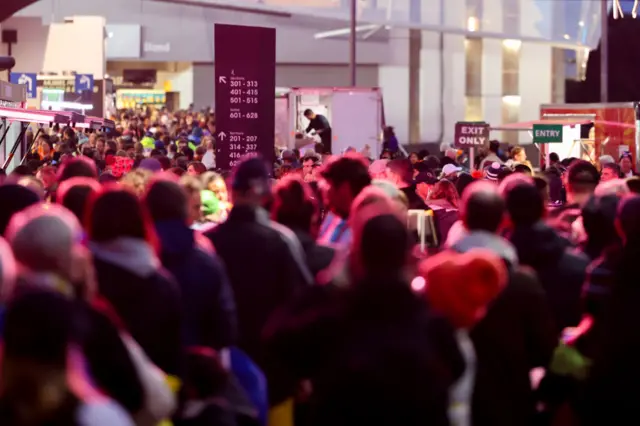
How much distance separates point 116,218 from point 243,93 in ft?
33.8

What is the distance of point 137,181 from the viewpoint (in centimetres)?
920

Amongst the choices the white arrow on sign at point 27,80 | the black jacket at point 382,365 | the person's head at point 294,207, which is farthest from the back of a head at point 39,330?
the white arrow on sign at point 27,80

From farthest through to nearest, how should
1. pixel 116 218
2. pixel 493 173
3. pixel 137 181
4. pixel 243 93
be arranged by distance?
1. pixel 493 173
2. pixel 243 93
3. pixel 137 181
4. pixel 116 218


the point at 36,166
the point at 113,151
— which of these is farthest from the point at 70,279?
the point at 113,151

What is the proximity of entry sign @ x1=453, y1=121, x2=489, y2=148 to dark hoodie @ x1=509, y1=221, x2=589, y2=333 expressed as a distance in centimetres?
2100

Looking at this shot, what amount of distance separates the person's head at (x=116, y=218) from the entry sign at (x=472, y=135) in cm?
2290

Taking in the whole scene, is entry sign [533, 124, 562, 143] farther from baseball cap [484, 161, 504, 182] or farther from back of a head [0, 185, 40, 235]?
back of a head [0, 185, 40, 235]

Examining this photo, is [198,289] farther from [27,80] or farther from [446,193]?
[27,80]

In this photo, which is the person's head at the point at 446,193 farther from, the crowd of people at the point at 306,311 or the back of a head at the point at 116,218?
the back of a head at the point at 116,218

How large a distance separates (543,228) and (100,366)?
3.27 metres

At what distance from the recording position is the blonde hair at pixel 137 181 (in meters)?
9.08

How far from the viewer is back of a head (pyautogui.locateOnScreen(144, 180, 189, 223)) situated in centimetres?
657

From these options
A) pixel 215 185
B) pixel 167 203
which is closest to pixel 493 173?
pixel 215 185

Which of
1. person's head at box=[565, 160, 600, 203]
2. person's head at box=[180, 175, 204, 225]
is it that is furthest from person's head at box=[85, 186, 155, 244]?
person's head at box=[565, 160, 600, 203]
